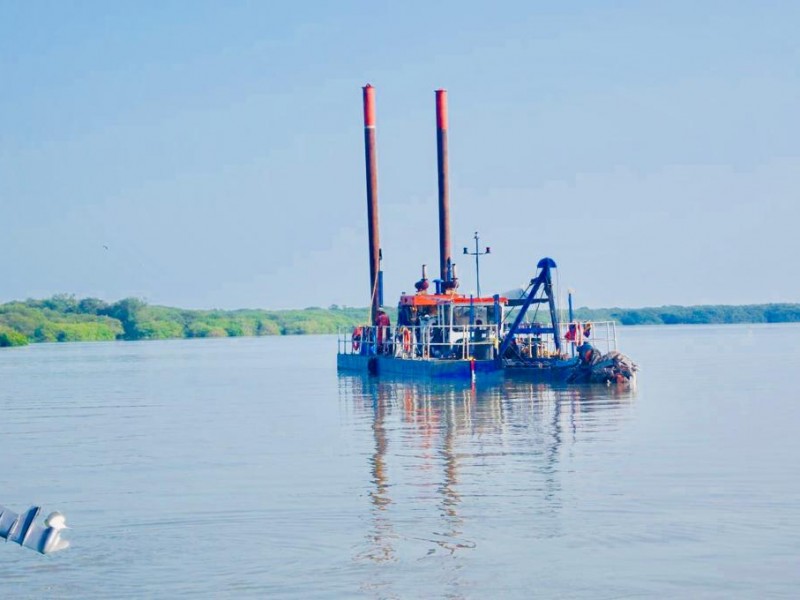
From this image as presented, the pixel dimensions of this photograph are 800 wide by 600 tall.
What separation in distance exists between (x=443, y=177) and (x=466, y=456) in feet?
131

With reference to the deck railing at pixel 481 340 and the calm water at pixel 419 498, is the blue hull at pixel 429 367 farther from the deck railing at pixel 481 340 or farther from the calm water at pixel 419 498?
the calm water at pixel 419 498

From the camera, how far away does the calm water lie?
1323 centimetres

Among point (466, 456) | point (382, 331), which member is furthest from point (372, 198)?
point (466, 456)

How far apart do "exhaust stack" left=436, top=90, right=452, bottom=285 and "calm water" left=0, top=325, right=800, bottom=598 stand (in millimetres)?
23908

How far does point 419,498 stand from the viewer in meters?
17.9

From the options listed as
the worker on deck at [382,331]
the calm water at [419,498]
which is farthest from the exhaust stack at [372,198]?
the calm water at [419,498]

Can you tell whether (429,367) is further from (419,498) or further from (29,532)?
(29,532)

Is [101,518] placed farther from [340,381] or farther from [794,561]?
[340,381]

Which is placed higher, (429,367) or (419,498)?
(429,367)

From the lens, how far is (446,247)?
60781mm

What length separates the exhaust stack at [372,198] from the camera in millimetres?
62188

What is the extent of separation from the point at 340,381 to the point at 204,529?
38.2 m

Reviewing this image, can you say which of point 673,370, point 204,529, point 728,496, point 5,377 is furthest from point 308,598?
point 5,377

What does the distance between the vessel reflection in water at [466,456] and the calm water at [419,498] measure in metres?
0.06
